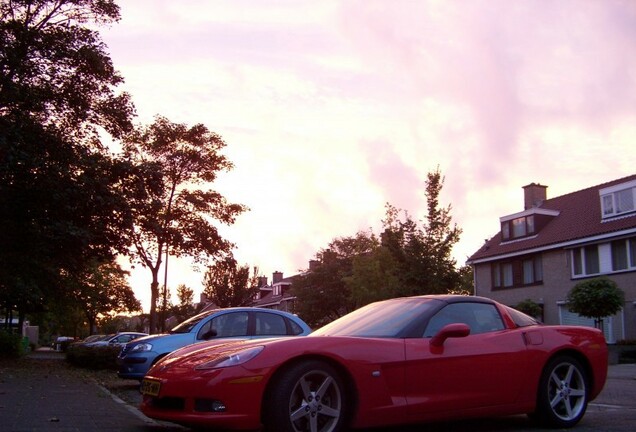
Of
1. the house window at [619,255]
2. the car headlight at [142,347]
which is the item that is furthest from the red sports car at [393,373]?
the house window at [619,255]

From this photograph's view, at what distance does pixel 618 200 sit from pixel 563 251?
365cm

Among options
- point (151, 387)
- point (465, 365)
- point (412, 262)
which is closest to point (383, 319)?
point (465, 365)

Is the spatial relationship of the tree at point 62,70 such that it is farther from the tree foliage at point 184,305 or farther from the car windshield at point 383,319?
the tree foliage at point 184,305

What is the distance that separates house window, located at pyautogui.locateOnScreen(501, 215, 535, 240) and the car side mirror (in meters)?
31.2

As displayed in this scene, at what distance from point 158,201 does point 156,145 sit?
7870mm

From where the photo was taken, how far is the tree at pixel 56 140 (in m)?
19.4

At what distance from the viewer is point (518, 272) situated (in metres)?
35.5

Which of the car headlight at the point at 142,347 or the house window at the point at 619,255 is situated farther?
the house window at the point at 619,255

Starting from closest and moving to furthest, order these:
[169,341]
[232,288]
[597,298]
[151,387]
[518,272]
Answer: [151,387] → [169,341] → [597,298] → [518,272] → [232,288]

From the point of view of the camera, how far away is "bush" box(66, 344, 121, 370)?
20594mm

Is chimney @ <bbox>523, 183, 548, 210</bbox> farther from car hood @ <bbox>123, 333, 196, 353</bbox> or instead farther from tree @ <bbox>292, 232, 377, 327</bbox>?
car hood @ <bbox>123, 333, 196, 353</bbox>

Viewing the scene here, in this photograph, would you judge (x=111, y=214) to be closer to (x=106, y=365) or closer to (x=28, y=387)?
(x=106, y=365)

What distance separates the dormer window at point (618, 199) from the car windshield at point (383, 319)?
85.8 ft

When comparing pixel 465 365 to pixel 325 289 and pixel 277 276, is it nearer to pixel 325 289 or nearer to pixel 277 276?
pixel 325 289
